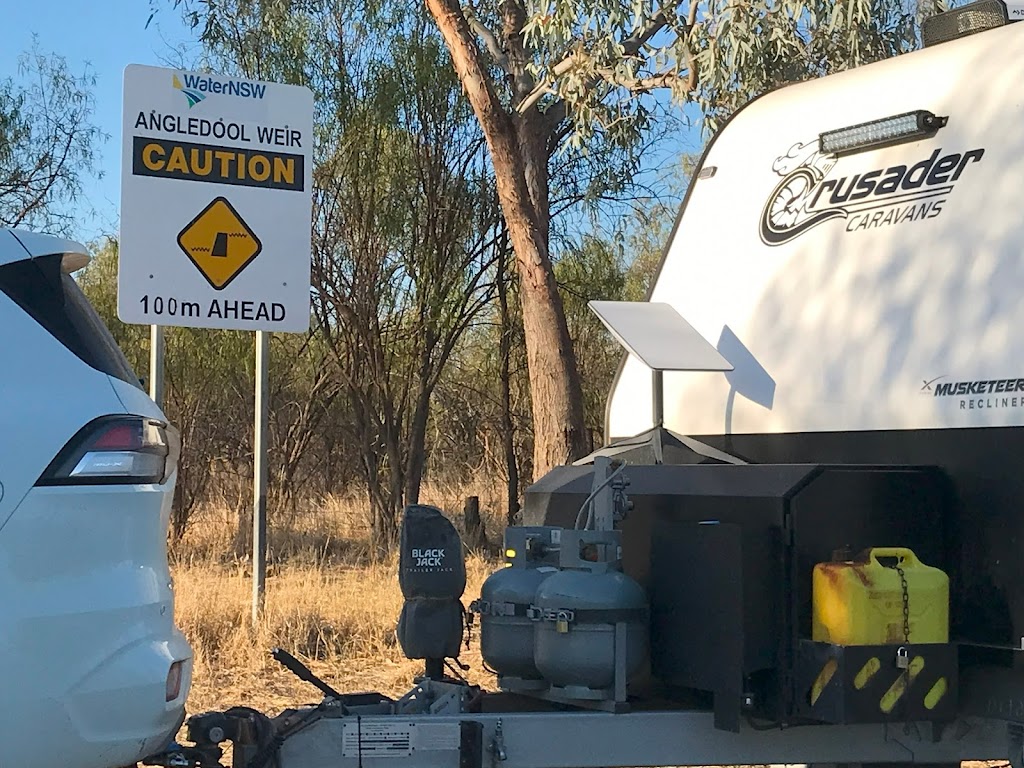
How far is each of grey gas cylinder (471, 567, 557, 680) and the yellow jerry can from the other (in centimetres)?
86

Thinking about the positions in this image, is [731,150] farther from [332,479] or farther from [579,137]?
[332,479]

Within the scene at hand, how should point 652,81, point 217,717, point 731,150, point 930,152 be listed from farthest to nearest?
1. point 652,81
2. point 731,150
3. point 930,152
4. point 217,717

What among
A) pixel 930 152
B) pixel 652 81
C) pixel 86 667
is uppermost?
pixel 652 81

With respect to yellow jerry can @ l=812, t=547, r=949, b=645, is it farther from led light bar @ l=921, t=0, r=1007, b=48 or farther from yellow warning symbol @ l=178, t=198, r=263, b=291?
yellow warning symbol @ l=178, t=198, r=263, b=291

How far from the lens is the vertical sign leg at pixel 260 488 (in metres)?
8.66

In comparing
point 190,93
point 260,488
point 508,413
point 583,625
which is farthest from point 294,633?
point 508,413

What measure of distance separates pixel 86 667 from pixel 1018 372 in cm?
274

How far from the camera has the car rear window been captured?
11.2 ft

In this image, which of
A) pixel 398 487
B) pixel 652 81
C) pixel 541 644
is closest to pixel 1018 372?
pixel 541 644

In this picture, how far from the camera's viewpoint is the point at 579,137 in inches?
466

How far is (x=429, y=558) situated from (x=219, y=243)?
13.6ft

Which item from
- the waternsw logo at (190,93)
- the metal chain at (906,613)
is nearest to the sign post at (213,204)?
the waternsw logo at (190,93)

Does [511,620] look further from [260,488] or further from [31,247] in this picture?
[260,488]

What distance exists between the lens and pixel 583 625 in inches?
163
